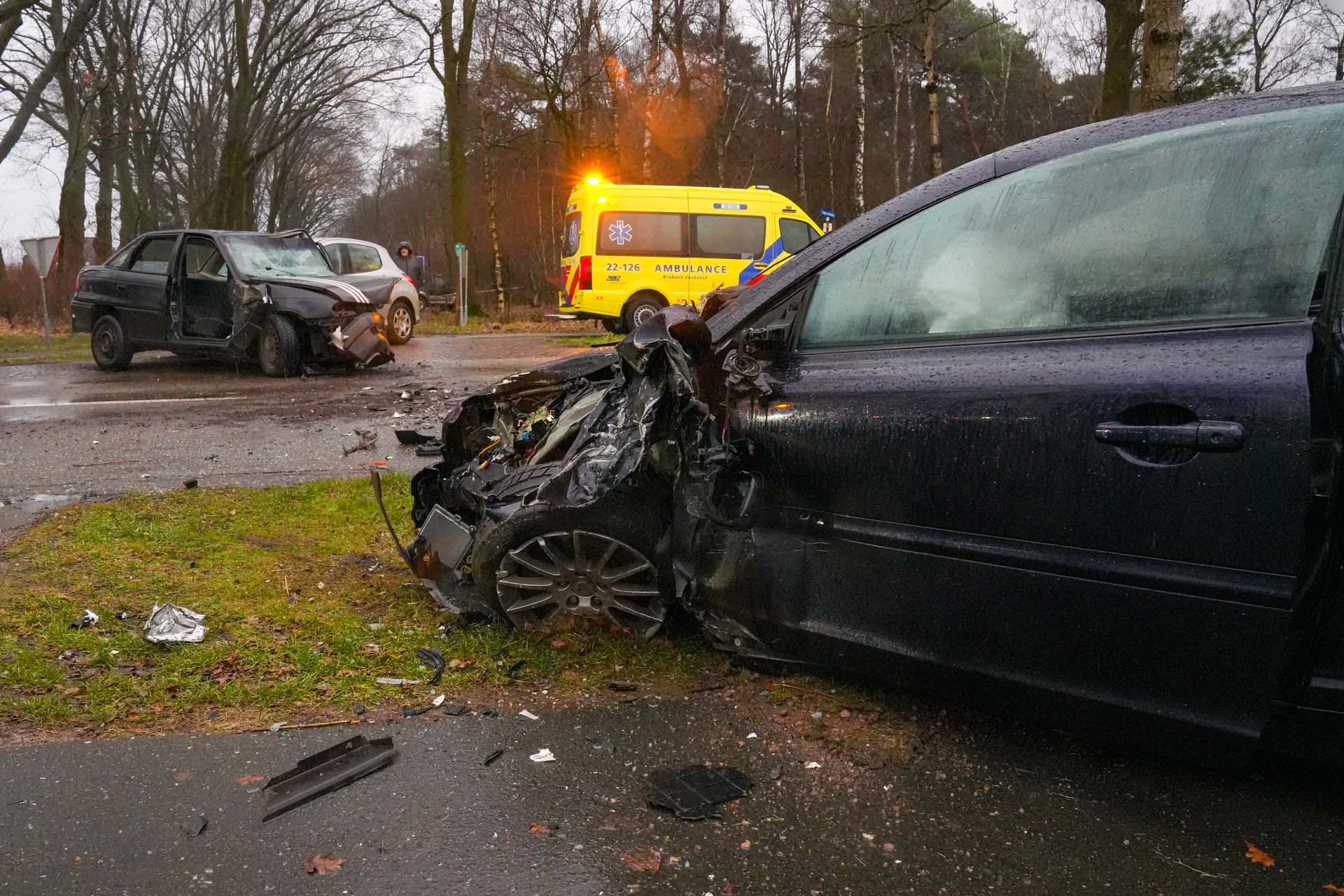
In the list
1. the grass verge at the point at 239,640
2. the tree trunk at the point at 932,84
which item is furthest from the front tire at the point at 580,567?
the tree trunk at the point at 932,84

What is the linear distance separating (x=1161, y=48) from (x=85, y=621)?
7.56m

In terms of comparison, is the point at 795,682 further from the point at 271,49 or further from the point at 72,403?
the point at 271,49

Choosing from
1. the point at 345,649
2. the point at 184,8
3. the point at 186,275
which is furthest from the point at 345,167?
the point at 345,649

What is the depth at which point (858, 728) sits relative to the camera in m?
2.95

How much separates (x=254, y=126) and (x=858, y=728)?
31.9m

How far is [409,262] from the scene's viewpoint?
24.2m

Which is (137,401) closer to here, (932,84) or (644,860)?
(644,860)

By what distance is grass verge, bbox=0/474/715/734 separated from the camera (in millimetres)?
3156

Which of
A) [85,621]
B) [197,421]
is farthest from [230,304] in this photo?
[85,621]

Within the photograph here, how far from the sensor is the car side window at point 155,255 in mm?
12477

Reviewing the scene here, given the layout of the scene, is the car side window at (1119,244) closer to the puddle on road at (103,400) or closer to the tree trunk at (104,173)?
the puddle on road at (103,400)

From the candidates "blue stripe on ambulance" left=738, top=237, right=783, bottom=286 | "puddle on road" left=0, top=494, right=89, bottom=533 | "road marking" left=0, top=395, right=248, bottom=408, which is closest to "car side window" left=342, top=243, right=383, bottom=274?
"road marking" left=0, top=395, right=248, bottom=408

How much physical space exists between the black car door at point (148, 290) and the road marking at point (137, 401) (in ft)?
8.21

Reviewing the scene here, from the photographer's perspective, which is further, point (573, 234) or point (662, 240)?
point (573, 234)
